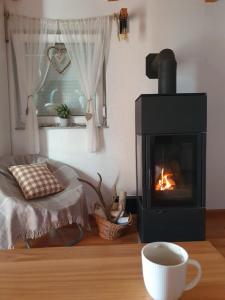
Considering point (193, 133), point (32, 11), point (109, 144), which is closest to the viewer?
point (193, 133)

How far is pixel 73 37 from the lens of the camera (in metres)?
2.54

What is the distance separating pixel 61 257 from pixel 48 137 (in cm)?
205

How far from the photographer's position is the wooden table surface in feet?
1.85

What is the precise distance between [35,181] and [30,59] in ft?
→ 3.93

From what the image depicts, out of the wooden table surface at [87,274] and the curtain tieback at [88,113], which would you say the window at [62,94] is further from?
the wooden table surface at [87,274]

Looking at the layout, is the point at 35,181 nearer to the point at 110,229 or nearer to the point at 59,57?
the point at 110,229

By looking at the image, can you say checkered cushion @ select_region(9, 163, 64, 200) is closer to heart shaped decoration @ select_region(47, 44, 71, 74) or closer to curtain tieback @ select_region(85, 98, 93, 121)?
curtain tieback @ select_region(85, 98, 93, 121)

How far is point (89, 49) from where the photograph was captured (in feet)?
8.36

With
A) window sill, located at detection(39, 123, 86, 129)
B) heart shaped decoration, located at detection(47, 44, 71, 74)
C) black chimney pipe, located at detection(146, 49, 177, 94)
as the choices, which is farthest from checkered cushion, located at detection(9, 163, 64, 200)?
black chimney pipe, located at detection(146, 49, 177, 94)

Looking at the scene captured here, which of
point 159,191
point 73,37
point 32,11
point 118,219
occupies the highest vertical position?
point 32,11

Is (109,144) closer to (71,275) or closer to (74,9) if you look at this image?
(74,9)

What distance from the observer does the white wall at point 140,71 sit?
8.30 feet

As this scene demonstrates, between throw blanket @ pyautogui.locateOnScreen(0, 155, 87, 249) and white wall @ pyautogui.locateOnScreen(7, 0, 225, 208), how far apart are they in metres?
0.61

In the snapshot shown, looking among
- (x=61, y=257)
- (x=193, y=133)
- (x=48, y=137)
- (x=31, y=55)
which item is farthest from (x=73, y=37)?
(x=61, y=257)
